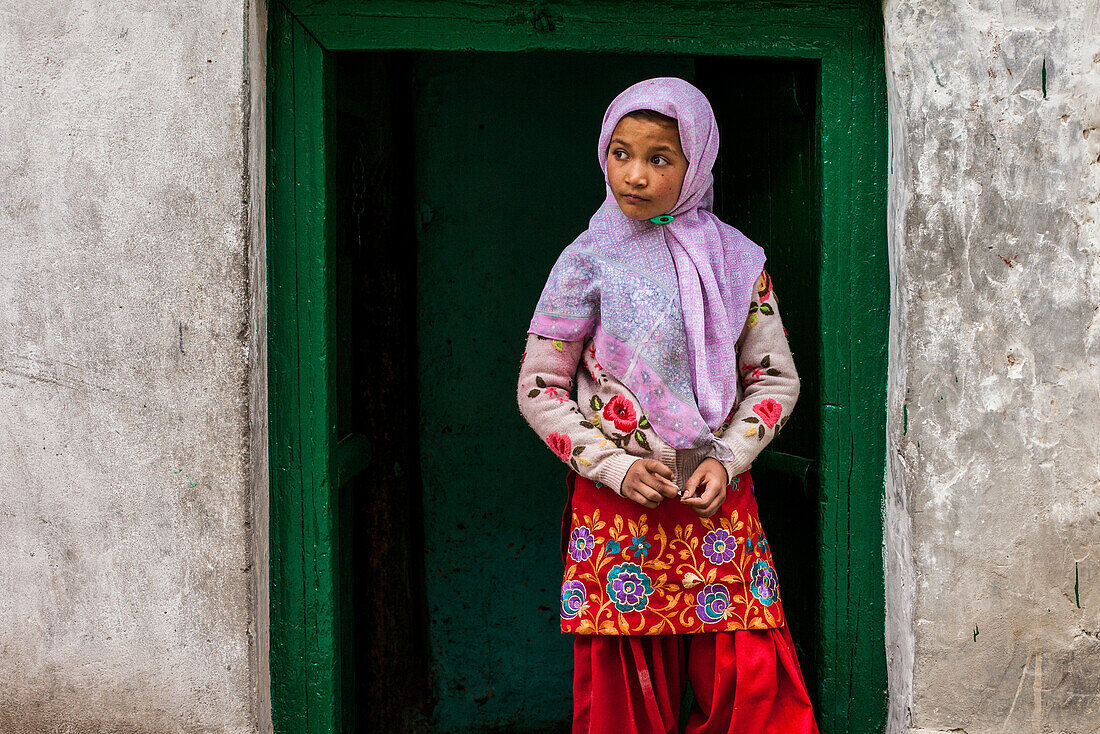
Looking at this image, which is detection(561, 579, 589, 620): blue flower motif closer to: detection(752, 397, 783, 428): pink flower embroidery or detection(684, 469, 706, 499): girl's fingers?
detection(684, 469, 706, 499): girl's fingers

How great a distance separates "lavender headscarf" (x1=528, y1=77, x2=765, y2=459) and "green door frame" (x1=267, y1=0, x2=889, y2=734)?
0.26 metres

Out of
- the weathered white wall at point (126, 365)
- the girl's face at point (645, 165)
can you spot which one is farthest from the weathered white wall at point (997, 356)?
the weathered white wall at point (126, 365)

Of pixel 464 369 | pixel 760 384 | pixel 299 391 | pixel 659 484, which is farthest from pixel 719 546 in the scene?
pixel 464 369

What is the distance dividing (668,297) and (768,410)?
0.31m

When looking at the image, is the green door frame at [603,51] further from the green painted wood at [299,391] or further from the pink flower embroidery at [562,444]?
the pink flower embroidery at [562,444]

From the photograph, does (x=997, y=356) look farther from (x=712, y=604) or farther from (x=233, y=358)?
(x=233, y=358)

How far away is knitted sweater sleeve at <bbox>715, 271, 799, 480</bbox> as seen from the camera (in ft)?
5.87

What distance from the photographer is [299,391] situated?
1973 mm

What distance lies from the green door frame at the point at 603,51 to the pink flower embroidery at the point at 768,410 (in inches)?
10.8

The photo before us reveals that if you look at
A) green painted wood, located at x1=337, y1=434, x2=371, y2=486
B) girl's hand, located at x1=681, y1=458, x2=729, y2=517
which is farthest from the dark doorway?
girl's hand, located at x1=681, y1=458, x2=729, y2=517

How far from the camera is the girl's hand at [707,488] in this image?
1701mm

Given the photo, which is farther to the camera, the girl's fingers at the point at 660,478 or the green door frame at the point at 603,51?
the green door frame at the point at 603,51

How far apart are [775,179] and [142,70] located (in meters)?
1.57

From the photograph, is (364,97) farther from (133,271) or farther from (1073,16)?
(1073,16)
